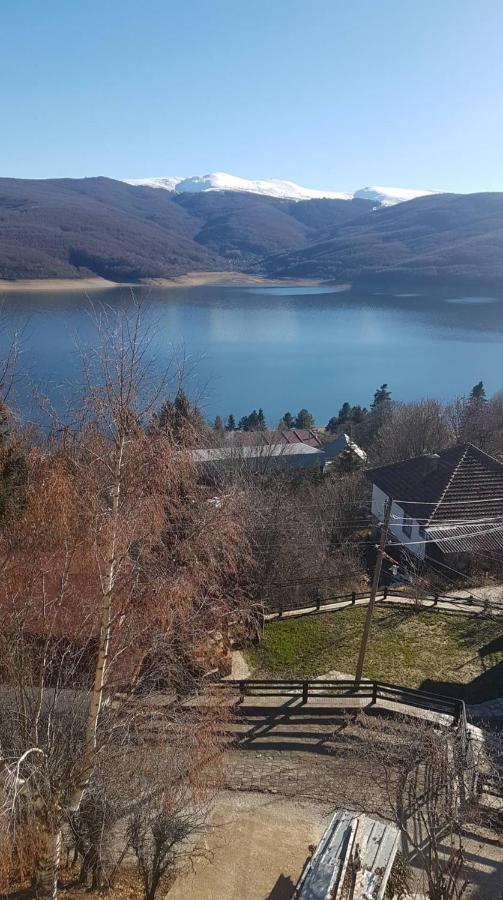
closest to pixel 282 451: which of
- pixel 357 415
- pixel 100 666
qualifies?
pixel 357 415

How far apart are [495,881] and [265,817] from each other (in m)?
3.12

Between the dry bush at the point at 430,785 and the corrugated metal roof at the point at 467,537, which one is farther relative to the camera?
the corrugated metal roof at the point at 467,537

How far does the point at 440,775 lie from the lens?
7508mm

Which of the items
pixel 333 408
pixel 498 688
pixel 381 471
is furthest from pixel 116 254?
pixel 498 688

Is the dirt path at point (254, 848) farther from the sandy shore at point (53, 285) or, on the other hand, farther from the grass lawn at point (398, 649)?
the sandy shore at point (53, 285)

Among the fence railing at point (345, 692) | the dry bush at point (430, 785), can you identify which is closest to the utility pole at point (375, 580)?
the fence railing at point (345, 692)

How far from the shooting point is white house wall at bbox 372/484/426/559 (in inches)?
859

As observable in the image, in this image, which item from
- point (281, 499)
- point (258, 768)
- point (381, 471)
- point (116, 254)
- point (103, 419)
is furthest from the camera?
point (116, 254)

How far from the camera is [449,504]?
2212 cm

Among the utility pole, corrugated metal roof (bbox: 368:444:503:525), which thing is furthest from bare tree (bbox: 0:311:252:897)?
corrugated metal roof (bbox: 368:444:503:525)

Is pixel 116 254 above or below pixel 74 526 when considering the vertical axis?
above

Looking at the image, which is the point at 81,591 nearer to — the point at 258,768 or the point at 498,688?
the point at 258,768

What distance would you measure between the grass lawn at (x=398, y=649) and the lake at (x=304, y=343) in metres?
23.9

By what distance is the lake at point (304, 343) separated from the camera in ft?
238
